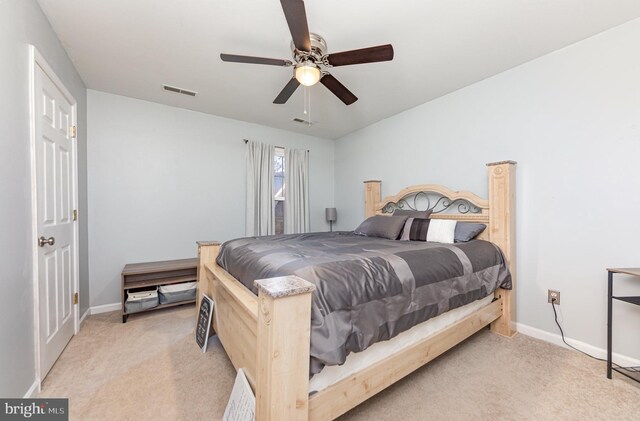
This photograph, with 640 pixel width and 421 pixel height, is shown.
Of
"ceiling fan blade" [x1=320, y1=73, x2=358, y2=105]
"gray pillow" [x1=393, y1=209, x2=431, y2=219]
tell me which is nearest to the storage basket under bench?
"ceiling fan blade" [x1=320, y1=73, x2=358, y2=105]

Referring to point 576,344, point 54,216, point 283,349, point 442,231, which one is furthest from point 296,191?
point 576,344

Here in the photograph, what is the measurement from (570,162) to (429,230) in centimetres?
128

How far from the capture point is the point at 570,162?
2.17m

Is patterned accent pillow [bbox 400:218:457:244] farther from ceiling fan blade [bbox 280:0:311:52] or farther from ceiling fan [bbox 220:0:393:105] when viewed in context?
ceiling fan blade [bbox 280:0:311:52]

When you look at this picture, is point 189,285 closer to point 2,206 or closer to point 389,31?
point 2,206

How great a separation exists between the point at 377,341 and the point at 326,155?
158 inches

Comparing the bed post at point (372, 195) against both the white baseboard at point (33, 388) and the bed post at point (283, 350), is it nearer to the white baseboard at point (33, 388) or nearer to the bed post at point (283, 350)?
the bed post at point (283, 350)

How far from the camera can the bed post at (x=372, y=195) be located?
385cm

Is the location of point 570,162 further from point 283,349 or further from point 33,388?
point 33,388

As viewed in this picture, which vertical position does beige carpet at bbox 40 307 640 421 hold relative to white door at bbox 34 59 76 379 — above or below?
below

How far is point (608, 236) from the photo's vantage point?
1.98 metres

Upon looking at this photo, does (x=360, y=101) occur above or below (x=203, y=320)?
above

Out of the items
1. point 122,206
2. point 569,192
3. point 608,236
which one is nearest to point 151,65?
point 122,206

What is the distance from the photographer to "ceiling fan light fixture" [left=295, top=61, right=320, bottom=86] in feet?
6.06
